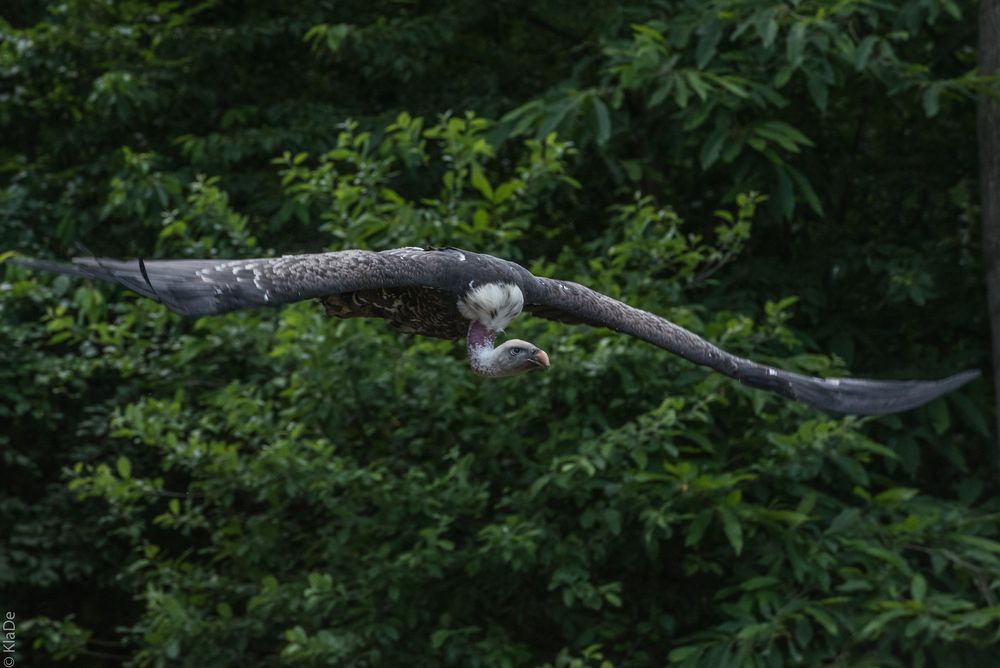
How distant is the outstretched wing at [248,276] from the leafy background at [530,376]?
1920 millimetres

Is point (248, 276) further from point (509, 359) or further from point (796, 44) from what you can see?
point (796, 44)

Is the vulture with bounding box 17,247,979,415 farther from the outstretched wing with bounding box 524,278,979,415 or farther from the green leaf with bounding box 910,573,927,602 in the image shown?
the green leaf with bounding box 910,573,927,602

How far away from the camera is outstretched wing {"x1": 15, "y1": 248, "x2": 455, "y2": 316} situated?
3988mm

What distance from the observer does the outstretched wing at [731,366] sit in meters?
5.12

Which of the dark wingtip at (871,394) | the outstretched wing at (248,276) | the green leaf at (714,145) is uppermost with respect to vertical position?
the outstretched wing at (248,276)

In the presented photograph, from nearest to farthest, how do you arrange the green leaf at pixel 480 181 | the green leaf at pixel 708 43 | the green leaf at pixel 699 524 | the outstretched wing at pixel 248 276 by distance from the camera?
the outstretched wing at pixel 248 276, the green leaf at pixel 699 524, the green leaf at pixel 480 181, the green leaf at pixel 708 43

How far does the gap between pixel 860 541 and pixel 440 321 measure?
2.56 m

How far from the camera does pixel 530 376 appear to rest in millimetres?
6637

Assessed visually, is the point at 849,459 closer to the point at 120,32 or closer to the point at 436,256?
the point at 436,256

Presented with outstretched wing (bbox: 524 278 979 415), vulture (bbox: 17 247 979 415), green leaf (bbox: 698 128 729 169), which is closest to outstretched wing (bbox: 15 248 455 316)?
vulture (bbox: 17 247 979 415)

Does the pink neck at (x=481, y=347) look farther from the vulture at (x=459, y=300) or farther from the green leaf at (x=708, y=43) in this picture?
the green leaf at (x=708, y=43)

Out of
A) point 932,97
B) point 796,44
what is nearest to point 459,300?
point 796,44

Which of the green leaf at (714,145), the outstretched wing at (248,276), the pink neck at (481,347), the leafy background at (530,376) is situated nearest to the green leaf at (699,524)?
the leafy background at (530,376)

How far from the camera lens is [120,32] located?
8.18 m
